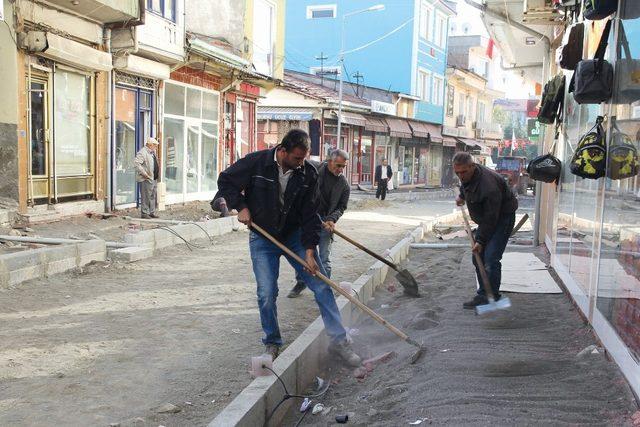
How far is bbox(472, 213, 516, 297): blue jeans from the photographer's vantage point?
621cm

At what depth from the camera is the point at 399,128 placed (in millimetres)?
35062

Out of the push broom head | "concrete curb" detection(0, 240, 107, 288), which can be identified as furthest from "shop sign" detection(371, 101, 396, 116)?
the push broom head

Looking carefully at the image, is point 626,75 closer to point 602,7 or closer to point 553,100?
point 602,7

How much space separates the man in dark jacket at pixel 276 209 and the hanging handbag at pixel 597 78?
2269 mm

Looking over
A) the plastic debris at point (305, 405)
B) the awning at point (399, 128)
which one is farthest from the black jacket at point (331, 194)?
the awning at point (399, 128)

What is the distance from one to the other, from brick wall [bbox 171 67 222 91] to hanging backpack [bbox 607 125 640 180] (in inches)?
544

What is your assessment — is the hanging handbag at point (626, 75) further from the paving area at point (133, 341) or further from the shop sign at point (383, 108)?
the shop sign at point (383, 108)

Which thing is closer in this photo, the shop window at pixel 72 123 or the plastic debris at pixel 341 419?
the plastic debris at pixel 341 419

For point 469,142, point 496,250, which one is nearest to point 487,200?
point 496,250

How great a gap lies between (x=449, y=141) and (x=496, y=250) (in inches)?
1505

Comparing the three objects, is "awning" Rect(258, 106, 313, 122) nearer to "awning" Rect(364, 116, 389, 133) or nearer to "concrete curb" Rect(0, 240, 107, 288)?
"awning" Rect(364, 116, 389, 133)

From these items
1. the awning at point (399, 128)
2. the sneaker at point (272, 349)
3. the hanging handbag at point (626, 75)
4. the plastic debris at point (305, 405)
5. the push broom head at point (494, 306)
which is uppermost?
the awning at point (399, 128)

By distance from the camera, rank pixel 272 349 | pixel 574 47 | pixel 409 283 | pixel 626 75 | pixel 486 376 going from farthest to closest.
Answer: pixel 409 283 < pixel 574 47 < pixel 272 349 < pixel 626 75 < pixel 486 376

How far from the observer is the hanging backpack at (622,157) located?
4117mm
